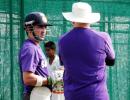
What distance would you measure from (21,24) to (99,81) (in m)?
4.70

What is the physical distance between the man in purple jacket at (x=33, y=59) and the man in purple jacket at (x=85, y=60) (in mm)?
520

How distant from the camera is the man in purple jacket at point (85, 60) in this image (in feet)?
18.3

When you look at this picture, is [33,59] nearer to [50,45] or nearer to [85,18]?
[85,18]

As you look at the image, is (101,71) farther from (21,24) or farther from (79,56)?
(21,24)

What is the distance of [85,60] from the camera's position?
560 cm

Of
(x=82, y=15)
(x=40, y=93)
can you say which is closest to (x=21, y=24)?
(x=40, y=93)

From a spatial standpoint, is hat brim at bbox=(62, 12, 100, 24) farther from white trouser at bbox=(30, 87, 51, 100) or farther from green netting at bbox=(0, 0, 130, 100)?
green netting at bbox=(0, 0, 130, 100)

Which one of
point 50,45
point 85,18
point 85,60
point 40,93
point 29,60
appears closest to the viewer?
point 85,60

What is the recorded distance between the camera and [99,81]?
5609 millimetres

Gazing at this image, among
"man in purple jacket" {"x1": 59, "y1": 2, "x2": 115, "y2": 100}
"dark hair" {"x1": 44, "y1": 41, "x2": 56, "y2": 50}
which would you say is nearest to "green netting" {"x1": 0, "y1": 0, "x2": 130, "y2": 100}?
"dark hair" {"x1": 44, "y1": 41, "x2": 56, "y2": 50}

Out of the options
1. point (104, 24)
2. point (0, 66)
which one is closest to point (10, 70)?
point (0, 66)

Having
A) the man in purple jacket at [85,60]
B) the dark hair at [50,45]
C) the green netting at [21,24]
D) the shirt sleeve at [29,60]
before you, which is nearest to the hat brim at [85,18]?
the man in purple jacket at [85,60]

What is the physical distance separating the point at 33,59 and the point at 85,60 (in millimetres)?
724

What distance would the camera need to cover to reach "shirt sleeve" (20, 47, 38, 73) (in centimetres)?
609
